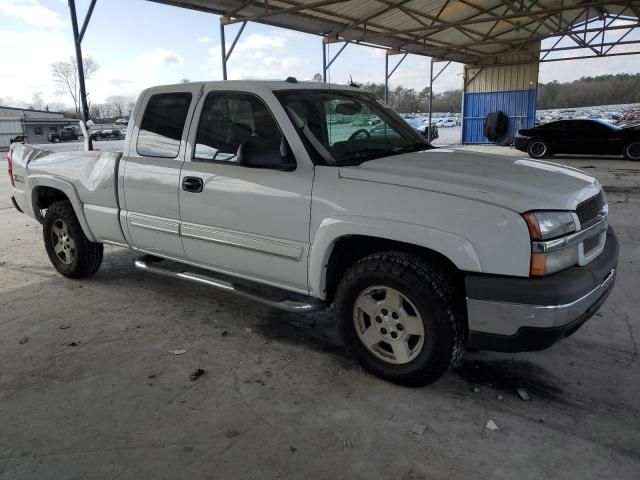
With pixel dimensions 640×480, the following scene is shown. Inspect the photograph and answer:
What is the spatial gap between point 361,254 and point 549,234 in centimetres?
120

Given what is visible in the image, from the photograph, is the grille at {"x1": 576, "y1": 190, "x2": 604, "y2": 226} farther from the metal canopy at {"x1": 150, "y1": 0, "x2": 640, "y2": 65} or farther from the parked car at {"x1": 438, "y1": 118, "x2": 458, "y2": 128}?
the parked car at {"x1": 438, "y1": 118, "x2": 458, "y2": 128}

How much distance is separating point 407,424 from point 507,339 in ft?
2.37

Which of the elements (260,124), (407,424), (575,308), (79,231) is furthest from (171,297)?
(575,308)

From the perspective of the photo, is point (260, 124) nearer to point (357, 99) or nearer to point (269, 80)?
point (269, 80)

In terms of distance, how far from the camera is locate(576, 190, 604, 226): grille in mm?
2898

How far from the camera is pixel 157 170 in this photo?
→ 4074mm

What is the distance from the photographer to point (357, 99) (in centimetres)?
412

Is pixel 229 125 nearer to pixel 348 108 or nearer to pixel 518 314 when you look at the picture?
pixel 348 108

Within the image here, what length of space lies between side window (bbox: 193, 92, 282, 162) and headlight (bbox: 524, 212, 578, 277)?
1760mm

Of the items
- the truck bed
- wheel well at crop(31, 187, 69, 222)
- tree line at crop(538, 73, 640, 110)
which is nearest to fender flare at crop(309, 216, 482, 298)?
the truck bed

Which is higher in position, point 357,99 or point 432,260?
point 357,99

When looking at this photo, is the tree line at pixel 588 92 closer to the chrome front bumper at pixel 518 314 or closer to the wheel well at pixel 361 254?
the wheel well at pixel 361 254

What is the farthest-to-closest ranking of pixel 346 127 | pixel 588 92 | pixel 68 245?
pixel 588 92, pixel 68 245, pixel 346 127

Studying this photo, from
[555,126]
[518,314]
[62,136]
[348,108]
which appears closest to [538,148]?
[555,126]
